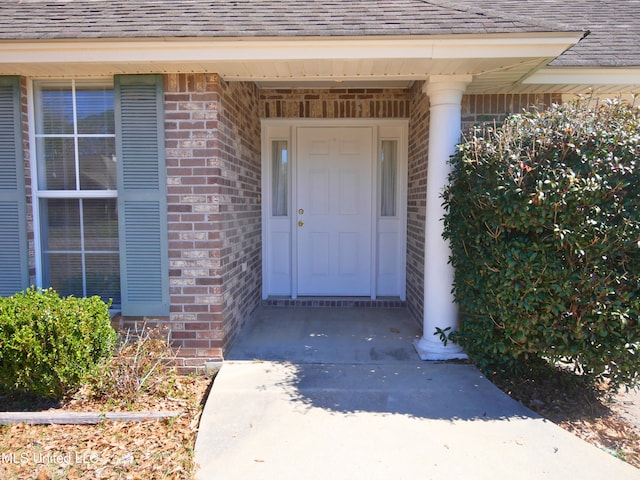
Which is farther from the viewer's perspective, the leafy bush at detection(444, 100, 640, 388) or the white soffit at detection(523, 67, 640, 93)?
the white soffit at detection(523, 67, 640, 93)

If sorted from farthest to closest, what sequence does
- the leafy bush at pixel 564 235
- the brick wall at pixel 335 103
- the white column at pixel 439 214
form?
the brick wall at pixel 335 103, the white column at pixel 439 214, the leafy bush at pixel 564 235

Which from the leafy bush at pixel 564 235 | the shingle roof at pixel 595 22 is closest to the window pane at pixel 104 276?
the leafy bush at pixel 564 235

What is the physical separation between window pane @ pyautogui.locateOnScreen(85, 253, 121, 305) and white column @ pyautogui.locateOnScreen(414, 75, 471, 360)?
2.80 metres

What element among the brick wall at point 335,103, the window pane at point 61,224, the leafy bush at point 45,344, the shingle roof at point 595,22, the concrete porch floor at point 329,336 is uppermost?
the shingle roof at point 595,22

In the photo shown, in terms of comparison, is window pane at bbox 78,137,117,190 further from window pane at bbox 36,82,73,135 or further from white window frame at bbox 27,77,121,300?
window pane at bbox 36,82,73,135

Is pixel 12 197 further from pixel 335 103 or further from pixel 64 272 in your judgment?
pixel 335 103

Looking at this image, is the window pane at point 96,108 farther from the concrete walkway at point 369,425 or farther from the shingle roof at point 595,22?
the shingle roof at point 595,22

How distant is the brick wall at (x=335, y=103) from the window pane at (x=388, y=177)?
409 mm

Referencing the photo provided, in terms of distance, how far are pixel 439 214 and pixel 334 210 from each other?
6.65ft

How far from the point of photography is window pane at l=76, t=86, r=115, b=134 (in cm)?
361

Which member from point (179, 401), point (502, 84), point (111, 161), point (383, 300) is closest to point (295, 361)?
point (179, 401)

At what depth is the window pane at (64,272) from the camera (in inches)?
149

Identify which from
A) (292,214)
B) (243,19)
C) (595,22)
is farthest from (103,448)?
(595,22)

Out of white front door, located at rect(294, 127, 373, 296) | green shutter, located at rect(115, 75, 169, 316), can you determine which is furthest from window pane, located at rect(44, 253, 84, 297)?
white front door, located at rect(294, 127, 373, 296)
